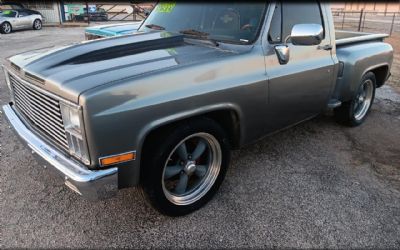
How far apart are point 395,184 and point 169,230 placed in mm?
2380

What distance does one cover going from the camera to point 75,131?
92.7 inches

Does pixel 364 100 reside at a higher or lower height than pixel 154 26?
lower

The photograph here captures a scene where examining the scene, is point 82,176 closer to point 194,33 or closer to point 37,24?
point 194,33

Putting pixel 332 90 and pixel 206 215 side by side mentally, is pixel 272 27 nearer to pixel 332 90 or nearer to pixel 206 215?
pixel 332 90

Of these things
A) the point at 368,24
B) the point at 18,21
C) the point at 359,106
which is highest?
the point at 359,106

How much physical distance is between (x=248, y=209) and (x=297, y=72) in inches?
55.6

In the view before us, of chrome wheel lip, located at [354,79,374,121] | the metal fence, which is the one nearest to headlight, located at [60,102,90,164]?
chrome wheel lip, located at [354,79,374,121]

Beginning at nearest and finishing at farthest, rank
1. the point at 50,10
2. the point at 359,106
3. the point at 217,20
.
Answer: the point at 217,20
the point at 359,106
the point at 50,10

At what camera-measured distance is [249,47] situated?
311 cm

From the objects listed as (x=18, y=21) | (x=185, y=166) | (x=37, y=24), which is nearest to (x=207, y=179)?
(x=185, y=166)

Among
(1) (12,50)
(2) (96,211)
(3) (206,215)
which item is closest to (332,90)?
(3) (206,215)

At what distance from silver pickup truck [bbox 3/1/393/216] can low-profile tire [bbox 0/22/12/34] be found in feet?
57.4

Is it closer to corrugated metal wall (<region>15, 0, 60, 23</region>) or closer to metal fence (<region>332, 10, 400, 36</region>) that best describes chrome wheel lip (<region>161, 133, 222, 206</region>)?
metal fence (<region>332, 10, 400, 36</region>)

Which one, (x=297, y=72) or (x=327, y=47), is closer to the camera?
(x=297, y=72)
